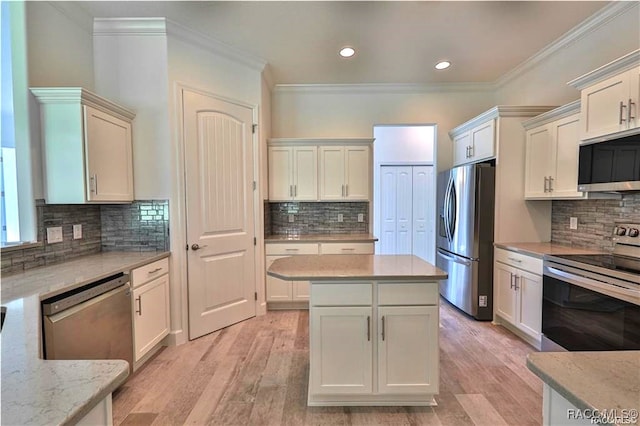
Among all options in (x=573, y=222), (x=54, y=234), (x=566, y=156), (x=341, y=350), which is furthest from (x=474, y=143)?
(x=54, y=234)

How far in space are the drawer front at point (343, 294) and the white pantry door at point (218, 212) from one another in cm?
162

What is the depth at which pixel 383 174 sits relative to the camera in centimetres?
587

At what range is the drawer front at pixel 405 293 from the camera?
1.91m

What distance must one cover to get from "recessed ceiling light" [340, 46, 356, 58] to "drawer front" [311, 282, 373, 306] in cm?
255

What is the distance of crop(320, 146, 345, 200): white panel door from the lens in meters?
4.05

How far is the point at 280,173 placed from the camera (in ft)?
13.4

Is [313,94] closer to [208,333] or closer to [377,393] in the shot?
[208,333]

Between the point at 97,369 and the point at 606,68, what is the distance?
10.8 ft

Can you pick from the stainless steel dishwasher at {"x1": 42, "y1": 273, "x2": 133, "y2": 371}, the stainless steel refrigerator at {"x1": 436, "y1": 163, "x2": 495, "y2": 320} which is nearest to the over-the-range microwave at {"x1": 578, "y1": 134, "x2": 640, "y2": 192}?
the stainless steel refrigerator at {"x1": 436, "y1": 163, "x2": 495, "y2": 320}

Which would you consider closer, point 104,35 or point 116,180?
point 116,180

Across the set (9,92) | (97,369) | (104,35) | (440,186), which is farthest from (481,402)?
(104,35)

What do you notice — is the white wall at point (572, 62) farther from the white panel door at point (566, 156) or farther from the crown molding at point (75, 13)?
the crown molding at point (75, 13)

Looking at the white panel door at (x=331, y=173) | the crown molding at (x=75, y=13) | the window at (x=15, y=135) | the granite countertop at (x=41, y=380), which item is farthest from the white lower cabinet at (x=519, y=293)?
the crown molding at (x=75, y=13)

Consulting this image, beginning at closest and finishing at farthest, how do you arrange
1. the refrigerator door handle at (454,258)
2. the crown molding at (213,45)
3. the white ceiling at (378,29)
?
the white ceiling at (378,29), the crown molding at (213,45), the refrigerator door handle at (454,258)
